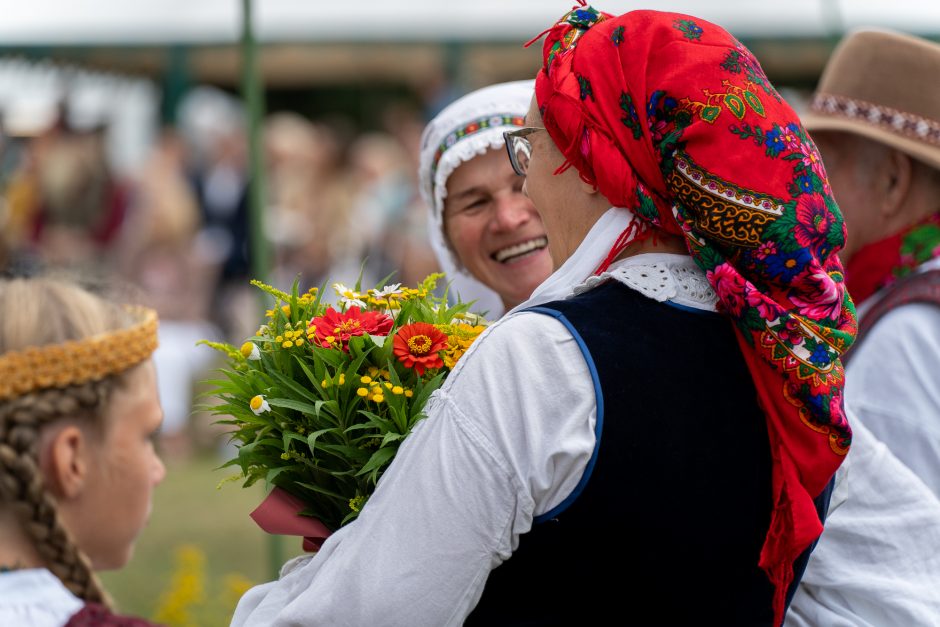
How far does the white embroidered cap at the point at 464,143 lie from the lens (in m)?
3.30

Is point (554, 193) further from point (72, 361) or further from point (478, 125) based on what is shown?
point (478, 125)

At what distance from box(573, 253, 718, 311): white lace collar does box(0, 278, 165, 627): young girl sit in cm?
78

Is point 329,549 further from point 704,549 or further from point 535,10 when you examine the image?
point 535,10

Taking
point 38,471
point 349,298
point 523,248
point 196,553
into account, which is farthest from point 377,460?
point 196,553

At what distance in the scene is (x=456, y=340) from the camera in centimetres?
219

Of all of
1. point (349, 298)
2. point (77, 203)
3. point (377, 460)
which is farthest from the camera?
point (77, 203)

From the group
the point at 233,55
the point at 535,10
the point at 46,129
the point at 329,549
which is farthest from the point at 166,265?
the point at 329,549

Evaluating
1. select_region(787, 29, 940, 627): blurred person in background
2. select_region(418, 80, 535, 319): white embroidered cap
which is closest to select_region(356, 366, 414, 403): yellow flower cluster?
select_region(787, 29, 940, 627): blurred person in background

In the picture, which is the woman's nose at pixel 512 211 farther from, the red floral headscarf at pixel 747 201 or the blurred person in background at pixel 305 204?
the blurred person in background at pixel 305 204

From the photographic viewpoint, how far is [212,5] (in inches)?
588

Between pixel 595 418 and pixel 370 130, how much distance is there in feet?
52.5

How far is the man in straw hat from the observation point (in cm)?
312

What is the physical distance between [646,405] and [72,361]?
91cm

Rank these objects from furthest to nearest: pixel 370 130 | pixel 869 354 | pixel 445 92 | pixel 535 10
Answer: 1. pixel 370 130
2. pixel 535 10
3. pixel 445 92
4. pixel 869 354
